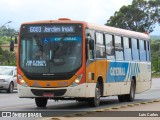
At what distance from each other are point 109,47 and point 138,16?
78058mm

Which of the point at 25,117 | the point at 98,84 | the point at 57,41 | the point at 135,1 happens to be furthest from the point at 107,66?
the point at 135,1

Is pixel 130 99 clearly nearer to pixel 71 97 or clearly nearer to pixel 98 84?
pixel 98 84

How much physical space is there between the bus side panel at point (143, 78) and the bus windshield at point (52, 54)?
7636mm

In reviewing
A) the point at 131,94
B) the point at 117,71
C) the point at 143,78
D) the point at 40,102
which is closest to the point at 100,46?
the point at 117,71

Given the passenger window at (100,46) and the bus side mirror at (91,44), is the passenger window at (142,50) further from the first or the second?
the bus side mirror at (91,44)

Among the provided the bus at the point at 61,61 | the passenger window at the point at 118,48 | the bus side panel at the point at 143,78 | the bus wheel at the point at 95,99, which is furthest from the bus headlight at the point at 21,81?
the bus side panel at the point at 143,78

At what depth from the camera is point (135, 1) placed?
4016 inches

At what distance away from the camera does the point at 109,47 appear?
22.9 m

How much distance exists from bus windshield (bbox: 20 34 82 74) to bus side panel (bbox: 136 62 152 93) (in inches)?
301

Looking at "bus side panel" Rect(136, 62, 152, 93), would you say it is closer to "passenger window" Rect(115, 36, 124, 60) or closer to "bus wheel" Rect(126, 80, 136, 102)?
"bus wheel" Rect(126, 80, 136, 102)

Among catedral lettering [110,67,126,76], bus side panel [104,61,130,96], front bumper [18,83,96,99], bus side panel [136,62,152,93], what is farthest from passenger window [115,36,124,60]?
front bumper [18,83,96,99]

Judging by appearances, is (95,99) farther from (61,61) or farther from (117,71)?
(117,71)

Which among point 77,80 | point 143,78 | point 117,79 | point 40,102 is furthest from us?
point 143,78

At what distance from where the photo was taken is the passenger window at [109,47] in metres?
22.6
